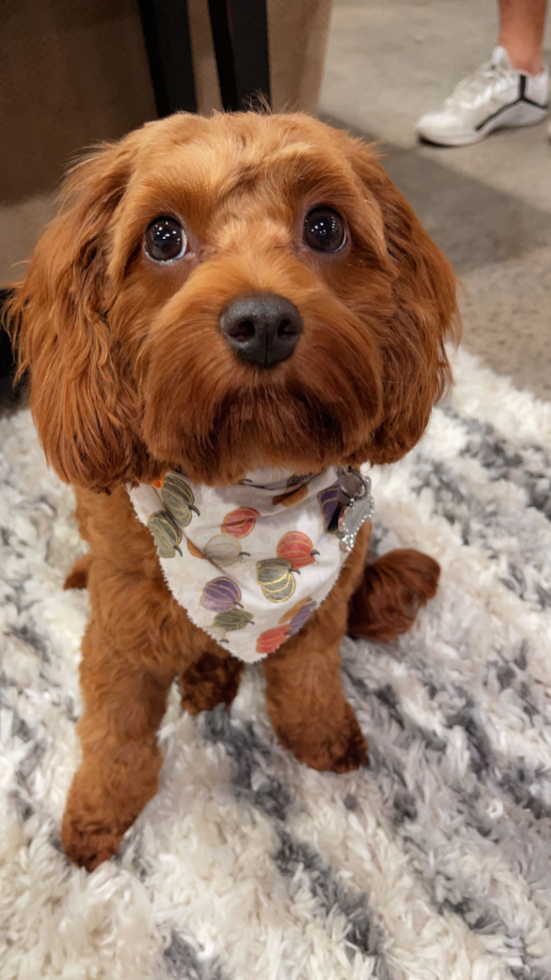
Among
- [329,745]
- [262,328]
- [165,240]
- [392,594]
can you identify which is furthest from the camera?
[392,594]

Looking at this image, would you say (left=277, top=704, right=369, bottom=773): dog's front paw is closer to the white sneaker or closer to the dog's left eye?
the dog's left eye

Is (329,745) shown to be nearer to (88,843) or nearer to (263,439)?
(88,843)

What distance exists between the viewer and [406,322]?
85 centimetres

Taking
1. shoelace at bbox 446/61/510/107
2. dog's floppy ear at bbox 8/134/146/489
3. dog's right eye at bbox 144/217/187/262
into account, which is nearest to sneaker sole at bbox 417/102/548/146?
shoelace at bbox 446/61/510/107

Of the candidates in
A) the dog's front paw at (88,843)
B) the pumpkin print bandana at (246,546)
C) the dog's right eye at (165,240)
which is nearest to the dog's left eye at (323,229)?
the dog's right eye at (165,240)

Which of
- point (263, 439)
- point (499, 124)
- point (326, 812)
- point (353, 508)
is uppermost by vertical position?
point (263, 439)

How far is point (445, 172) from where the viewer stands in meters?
2.71

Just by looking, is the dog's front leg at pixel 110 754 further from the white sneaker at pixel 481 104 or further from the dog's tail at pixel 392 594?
the white sneaker at pixel 481 104

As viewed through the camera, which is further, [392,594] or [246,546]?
[392,594]

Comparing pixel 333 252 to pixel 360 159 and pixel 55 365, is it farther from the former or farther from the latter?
pixel 55 365

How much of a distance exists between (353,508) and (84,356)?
1.35 ft

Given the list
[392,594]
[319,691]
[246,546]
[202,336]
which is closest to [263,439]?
[202,336]

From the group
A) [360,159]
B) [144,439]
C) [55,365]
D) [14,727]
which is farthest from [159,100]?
[14,727]

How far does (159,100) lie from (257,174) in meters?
1.00
